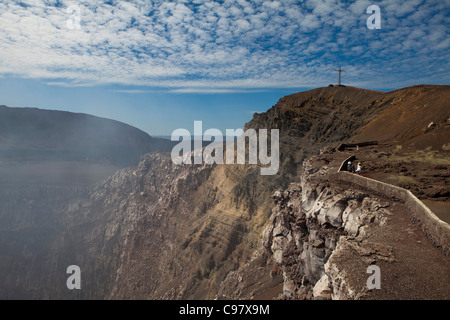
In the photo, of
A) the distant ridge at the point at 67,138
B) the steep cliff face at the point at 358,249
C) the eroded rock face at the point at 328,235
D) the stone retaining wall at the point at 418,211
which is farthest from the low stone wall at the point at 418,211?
the distant ridge at the point at 67,138

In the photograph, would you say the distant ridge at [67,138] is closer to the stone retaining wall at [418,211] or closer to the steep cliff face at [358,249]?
the steep cliff face at [358,249]

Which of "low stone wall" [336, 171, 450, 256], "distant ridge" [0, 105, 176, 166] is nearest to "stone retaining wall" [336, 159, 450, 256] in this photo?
"low stone wall" [336, 171, 450, 256]

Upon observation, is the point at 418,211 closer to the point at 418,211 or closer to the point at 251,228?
the point at 418,211

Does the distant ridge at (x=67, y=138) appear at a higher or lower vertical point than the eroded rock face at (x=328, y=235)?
higher

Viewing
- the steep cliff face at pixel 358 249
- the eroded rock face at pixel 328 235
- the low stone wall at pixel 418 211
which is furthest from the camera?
the eroded rock face at pixel 328 235

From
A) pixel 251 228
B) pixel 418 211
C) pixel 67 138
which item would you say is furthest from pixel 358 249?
pixel 67 138

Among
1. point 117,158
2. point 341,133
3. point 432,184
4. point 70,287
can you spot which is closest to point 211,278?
point 341,133
